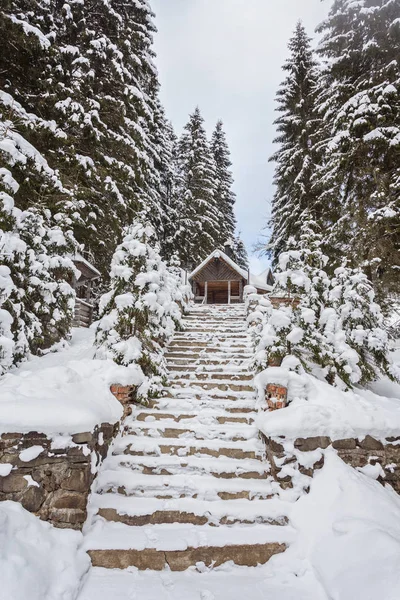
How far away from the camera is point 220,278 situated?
59.2 ft

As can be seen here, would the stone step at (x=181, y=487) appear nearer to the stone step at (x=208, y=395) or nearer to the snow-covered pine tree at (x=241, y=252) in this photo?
the stone step at (x=208, y=395)

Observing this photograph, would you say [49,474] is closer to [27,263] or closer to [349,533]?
[349,533]

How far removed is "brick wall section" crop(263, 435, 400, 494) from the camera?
124 inches

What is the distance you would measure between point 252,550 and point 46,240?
6175 millimetres

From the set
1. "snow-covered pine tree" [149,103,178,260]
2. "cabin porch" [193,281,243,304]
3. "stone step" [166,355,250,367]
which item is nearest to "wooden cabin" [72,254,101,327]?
"stone step" [166,355,250,367]

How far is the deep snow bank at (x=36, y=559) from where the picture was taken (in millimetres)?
1980

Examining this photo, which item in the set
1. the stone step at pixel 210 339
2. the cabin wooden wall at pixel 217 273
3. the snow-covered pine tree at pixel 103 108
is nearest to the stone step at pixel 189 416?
the stone step at pixel 210 339

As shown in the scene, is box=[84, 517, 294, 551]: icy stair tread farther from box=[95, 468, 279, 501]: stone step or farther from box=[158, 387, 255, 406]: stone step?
box=[158, 387, 255, 406]: stone step

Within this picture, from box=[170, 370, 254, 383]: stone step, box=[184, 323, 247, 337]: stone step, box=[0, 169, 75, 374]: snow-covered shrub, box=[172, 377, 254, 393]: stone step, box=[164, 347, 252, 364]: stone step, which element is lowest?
box=[172, 377, 254, 393]: stone step

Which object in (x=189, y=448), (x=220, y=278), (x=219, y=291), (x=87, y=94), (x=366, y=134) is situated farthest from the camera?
(x=219, y=291)

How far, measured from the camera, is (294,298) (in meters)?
4.91

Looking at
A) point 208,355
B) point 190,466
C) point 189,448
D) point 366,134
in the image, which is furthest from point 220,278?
point 190,466

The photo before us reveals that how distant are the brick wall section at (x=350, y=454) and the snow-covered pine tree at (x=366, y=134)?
17.8ft

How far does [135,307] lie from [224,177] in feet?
84.8
